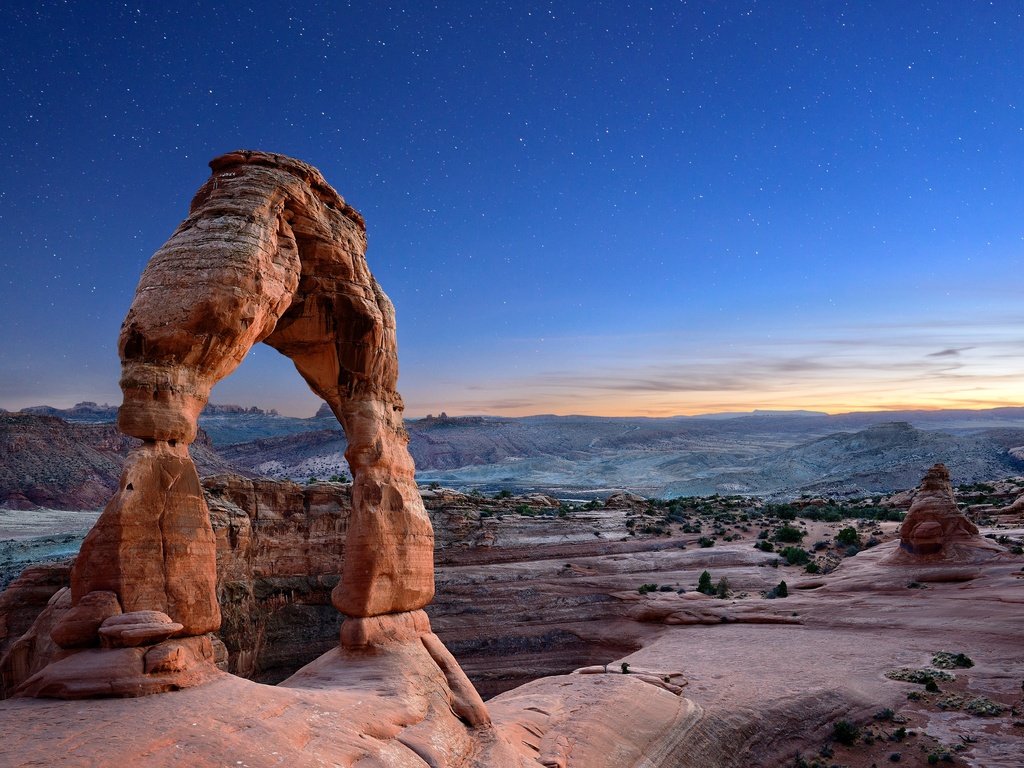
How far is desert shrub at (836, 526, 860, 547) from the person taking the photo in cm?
3391

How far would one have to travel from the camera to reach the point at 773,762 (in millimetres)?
14094

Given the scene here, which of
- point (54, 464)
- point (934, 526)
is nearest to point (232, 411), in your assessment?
point (54, 464)

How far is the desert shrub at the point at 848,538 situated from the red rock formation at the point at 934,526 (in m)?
6.82

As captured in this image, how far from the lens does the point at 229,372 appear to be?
953cm

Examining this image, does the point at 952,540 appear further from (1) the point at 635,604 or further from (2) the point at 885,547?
(1) the point at 635,604

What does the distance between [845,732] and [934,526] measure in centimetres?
1461

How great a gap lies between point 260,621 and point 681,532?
77.8ft

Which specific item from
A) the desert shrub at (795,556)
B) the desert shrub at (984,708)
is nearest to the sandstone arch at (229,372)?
the desert shrub at (984,708)

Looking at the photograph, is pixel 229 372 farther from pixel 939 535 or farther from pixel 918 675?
pixel 939 535

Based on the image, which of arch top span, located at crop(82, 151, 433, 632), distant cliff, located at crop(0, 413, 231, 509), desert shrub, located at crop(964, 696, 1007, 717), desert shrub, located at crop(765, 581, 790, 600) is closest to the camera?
arch top span, located at crop(82, 151, 433, 632)

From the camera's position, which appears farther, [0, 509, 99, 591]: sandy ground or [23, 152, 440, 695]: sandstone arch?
[0, 509, 99, 591]: sandy ground

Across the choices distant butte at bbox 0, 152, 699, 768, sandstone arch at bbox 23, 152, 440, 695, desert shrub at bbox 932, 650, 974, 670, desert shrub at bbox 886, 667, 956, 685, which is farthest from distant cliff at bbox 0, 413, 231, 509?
desert shrub at bbox 932, 650, 974, 670

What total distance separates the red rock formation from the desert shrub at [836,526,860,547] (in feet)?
22.4

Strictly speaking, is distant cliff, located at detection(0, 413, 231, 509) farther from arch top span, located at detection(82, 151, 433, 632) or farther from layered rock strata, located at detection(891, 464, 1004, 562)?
layered rock strata, located at detection(891, 464, 1004, 562)
